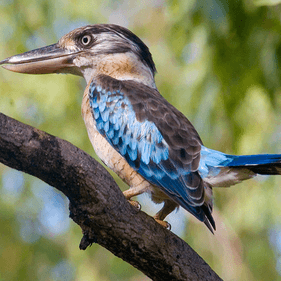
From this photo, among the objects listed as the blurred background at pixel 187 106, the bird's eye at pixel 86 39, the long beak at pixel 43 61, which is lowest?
the blurred background at pixel 187 106

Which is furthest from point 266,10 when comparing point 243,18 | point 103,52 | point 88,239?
point 88,239

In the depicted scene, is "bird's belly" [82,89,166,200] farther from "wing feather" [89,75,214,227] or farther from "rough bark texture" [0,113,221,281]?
"rough bark texture" [0,113,221,281]

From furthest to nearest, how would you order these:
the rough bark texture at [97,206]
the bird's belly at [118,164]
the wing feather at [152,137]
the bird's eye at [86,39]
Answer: the bird's eye at [86,39]
the bird's belly at [118,164]
the wing feather at [152,137]
the rough bark texture at [97,206]

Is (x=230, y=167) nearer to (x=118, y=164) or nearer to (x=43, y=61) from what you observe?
(x=118, y=164)

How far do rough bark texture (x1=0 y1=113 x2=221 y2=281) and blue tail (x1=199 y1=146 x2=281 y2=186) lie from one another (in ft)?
1.75

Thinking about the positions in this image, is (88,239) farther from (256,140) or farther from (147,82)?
(256,140)

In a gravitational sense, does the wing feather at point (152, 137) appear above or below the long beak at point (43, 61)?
below

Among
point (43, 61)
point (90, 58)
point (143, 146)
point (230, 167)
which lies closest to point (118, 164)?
point (143, 146)

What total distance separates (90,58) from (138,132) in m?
1.13

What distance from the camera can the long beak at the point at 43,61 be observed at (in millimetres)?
4543

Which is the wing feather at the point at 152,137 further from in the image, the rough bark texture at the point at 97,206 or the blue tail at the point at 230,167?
the rough bark texture at the point at 97,206

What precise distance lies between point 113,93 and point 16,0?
13.4ft

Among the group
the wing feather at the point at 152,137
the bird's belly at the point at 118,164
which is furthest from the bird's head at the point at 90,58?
the bird's belly at the point at 118,164

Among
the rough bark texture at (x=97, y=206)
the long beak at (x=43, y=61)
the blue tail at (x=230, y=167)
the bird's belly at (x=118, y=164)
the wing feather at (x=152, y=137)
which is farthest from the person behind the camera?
the long beak at (x=43, y=61)
